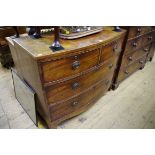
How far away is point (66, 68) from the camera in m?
1.09

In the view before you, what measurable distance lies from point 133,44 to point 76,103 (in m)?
0.98

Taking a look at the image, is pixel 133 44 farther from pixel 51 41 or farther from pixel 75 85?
pixel 51 41

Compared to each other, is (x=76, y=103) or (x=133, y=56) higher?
(x=133, y=56)

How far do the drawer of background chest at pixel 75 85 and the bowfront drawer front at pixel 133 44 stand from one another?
35 cm

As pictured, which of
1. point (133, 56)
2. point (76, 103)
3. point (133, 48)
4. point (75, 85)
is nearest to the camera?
point (75, 85)

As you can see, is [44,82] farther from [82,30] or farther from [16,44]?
[82,30]

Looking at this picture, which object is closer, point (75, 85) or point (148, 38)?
point (75, 85)

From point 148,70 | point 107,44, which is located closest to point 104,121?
point 107,44

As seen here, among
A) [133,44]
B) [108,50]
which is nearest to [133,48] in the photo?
[133,44]

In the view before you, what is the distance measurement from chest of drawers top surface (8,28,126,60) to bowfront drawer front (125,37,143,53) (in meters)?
0.39

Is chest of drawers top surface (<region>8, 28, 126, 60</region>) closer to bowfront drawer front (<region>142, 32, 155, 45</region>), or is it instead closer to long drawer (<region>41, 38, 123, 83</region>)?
long drawer (<region>41, 38, 123, 83</region>)

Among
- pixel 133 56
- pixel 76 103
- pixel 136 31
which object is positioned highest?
pixel 136 31

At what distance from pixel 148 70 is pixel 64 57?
76.5 inches

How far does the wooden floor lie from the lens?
1521mm
